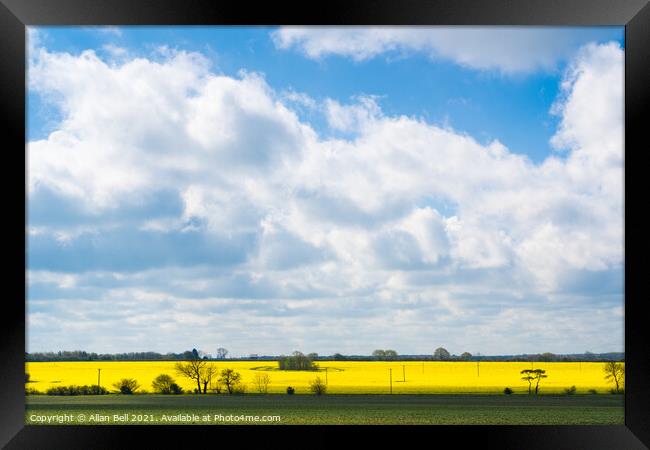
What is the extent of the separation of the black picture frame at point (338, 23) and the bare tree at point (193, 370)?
3734mm

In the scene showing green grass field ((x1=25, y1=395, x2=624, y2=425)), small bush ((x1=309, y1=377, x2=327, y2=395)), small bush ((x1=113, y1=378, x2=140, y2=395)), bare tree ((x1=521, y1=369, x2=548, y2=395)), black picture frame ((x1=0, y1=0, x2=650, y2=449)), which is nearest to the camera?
black picture frame ((x1=0, y1=0, x2=650, y2=449))

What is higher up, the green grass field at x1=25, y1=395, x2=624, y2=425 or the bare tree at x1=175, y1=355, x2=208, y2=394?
the bare tree at x1=175, y1=355, x2=208, y2=394

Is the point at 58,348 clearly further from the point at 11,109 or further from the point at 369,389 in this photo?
the point at 369,389

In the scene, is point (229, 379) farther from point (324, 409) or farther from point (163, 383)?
point (324, 409)

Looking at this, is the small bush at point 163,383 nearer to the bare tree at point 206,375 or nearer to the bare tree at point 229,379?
the bare tree at point 206,375

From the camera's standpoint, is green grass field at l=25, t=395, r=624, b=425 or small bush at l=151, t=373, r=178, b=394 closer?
green grass field at l=25, t=395, r=624, b=425

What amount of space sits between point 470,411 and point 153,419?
3.24m

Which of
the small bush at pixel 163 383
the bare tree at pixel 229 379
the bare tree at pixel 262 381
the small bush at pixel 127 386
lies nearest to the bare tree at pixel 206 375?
the bare tree at pixel 229 379

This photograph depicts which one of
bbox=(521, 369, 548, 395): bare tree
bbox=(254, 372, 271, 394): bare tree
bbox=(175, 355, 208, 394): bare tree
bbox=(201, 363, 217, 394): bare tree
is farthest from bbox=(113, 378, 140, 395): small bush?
bbox=(521, 369, 548, 395): bare tree

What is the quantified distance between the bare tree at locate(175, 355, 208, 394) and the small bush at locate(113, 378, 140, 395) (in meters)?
0.64

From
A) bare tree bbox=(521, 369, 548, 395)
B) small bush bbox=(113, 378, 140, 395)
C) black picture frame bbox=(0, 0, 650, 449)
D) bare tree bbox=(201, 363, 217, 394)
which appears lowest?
bare tree bbox=(521, 369, 548, 395)

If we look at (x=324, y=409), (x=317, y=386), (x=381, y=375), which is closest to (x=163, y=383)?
(x=317, y=386)

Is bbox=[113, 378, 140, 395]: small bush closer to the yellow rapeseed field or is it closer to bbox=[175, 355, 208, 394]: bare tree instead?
the yellow rapeseed field

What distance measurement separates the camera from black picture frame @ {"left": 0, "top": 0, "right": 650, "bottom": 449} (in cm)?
319
